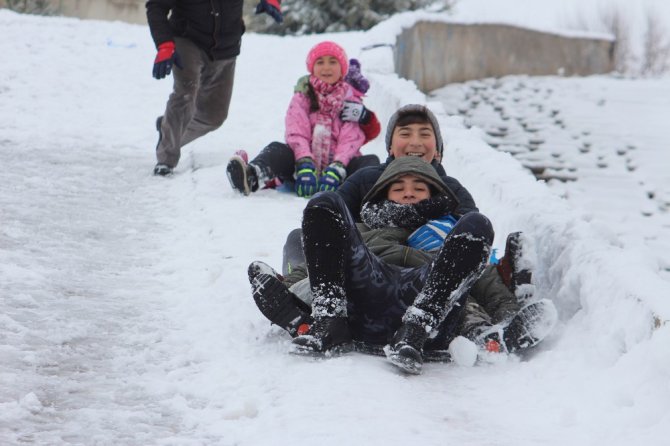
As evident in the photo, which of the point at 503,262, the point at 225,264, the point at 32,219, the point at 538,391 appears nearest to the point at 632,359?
the point at 538,391

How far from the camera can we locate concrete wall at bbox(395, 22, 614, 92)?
1486cm

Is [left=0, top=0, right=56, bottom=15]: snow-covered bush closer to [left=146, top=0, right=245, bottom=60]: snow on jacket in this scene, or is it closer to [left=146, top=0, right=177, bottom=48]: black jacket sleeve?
[left=146, top=0, right=245, bottom=60]: snow on jacket

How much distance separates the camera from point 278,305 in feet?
11.2

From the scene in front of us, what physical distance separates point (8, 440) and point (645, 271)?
2257 millimetres

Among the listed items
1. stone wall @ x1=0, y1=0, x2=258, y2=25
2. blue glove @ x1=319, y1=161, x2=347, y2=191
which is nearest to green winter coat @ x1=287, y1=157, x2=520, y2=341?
blue glove @ x1=319, y1=161, x2=347, y2=191

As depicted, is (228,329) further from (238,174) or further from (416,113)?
(238,174)

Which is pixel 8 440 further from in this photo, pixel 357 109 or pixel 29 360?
pixel 357 109

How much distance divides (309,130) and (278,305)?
3.24 meters

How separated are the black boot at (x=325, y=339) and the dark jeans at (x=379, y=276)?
4 cm

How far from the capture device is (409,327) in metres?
3.21

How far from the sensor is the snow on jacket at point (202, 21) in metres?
6.45

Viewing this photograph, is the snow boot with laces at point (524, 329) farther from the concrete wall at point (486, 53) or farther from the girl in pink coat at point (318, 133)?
the concrete wall at point (486, 53)

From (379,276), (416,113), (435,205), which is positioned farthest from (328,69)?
(379,276)

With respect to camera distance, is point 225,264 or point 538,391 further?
point 225,264
